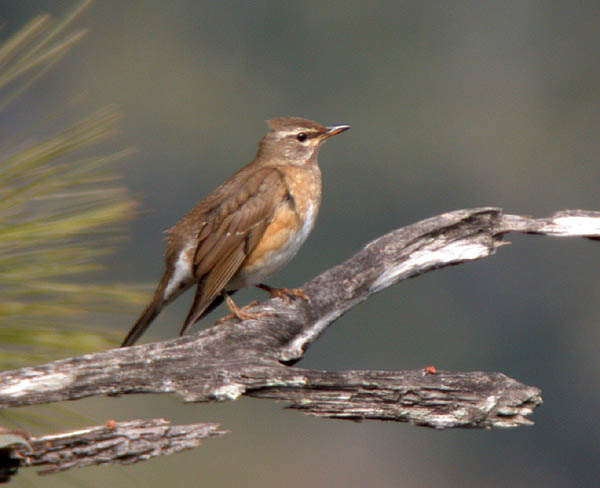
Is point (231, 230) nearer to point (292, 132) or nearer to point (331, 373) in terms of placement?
point (292, 132)

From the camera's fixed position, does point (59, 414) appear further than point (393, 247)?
No

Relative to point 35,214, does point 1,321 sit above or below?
below

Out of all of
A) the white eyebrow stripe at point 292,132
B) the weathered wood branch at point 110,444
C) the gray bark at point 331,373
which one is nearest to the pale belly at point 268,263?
the gray bark at point 331,373

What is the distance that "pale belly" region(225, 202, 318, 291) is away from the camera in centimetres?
333

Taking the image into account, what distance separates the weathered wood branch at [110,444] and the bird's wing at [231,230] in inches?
37.0

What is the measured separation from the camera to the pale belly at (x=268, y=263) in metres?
3.33

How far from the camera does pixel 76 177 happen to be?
2705mm

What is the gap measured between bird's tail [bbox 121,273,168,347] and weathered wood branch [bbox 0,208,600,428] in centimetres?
35

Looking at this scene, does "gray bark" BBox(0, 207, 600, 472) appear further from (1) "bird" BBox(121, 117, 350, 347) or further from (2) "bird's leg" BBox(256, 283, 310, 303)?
(1) "bird" BBox(121, 117, 350, 347)

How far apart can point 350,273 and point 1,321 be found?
1318mm

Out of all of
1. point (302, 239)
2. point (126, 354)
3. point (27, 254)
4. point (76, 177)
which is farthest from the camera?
point (302, 239)

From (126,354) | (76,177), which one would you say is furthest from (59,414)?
(76,177)

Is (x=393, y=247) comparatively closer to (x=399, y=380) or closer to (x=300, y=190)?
(x=300, y=190)

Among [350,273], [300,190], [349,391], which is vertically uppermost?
[300,190]
